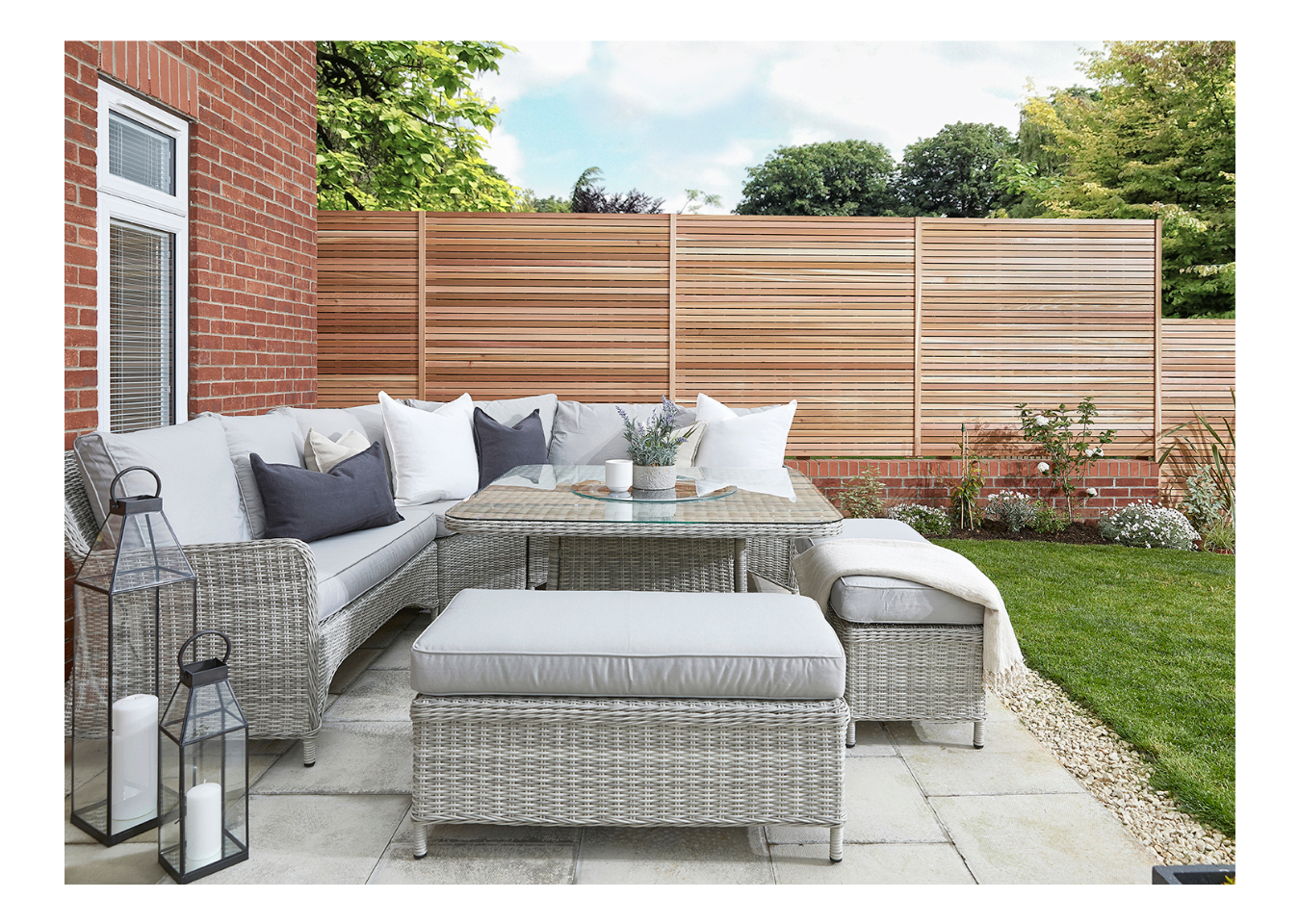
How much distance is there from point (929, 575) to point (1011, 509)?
364 centimetres

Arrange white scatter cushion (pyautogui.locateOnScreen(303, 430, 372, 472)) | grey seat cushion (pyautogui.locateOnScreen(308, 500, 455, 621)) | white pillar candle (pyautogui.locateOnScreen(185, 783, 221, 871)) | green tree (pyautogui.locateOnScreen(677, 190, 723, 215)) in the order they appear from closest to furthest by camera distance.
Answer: white pillar candle (pyautogui.locateOnScreen(185, 783, 221, 871))
grey seat cushion (pyautogui.locateOnScreen(308, 500, 455, 621))
white scatter cushion (pyautogui.locateOnScreen(303, 430, 372, 472))
green tree (pyautogui.locateOnScreen(677, 190, 723, 215))

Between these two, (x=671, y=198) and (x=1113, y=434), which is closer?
(x=1113, y=434)

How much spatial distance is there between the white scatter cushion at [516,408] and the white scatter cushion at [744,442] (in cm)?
94

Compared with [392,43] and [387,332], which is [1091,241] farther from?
[392,43]

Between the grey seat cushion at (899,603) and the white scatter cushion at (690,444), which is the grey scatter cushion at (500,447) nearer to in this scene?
the white scatter cushion at (690,444)

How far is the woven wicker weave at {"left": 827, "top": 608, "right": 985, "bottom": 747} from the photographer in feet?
8.86

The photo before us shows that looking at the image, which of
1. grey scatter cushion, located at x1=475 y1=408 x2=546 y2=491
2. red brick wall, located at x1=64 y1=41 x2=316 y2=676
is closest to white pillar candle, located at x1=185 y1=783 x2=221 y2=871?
red brick wall, located at x1=64 y1=41 x2=316 y2=676

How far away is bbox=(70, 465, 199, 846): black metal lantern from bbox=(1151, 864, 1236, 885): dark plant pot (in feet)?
7.14

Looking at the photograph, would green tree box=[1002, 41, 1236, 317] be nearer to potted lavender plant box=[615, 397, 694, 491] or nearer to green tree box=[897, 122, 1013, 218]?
green tree box=[897, 122, 1013, 218]

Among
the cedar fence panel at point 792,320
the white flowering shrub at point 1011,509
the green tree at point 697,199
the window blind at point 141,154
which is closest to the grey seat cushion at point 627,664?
the window blind at point 141,154

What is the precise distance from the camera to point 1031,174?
1598 cm

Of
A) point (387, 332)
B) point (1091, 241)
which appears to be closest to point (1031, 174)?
point (1091, 241)

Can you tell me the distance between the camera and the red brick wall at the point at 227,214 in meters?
3.11

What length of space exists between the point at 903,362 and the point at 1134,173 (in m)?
6.86
